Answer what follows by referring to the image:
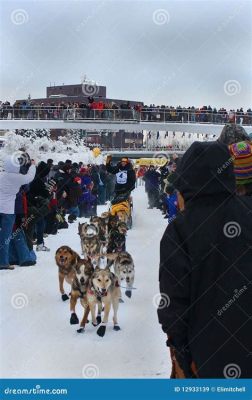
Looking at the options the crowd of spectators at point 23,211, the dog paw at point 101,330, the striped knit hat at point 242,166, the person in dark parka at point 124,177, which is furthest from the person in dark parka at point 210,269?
the person in dark parka at point 124,177

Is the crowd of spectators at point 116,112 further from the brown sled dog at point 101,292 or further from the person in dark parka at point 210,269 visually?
the person in dark parka at point 210,269

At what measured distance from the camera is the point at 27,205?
8.65 m

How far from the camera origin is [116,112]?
29031mm

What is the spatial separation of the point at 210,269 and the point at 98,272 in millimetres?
3035

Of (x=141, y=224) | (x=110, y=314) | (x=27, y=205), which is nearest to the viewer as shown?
(x=110, y=314)

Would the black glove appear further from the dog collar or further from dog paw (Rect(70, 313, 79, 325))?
dog paw (Rect(70, 313, 79, 325))

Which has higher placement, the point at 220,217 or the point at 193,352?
the point at 220,217

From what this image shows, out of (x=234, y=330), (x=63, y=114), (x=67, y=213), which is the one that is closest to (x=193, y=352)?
(x=234, y=330)

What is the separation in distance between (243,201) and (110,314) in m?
3.57

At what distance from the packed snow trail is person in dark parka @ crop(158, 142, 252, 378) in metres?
1.97

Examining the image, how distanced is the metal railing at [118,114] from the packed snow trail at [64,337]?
22.1m

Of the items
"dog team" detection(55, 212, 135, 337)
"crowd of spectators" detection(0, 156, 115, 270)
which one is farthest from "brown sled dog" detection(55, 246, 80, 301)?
"crowd of spectators" detection(0, 156, 115, 270)

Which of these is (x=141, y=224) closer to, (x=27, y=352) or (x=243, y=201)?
(x=27, y=352)

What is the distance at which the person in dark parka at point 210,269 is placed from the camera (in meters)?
2.22
